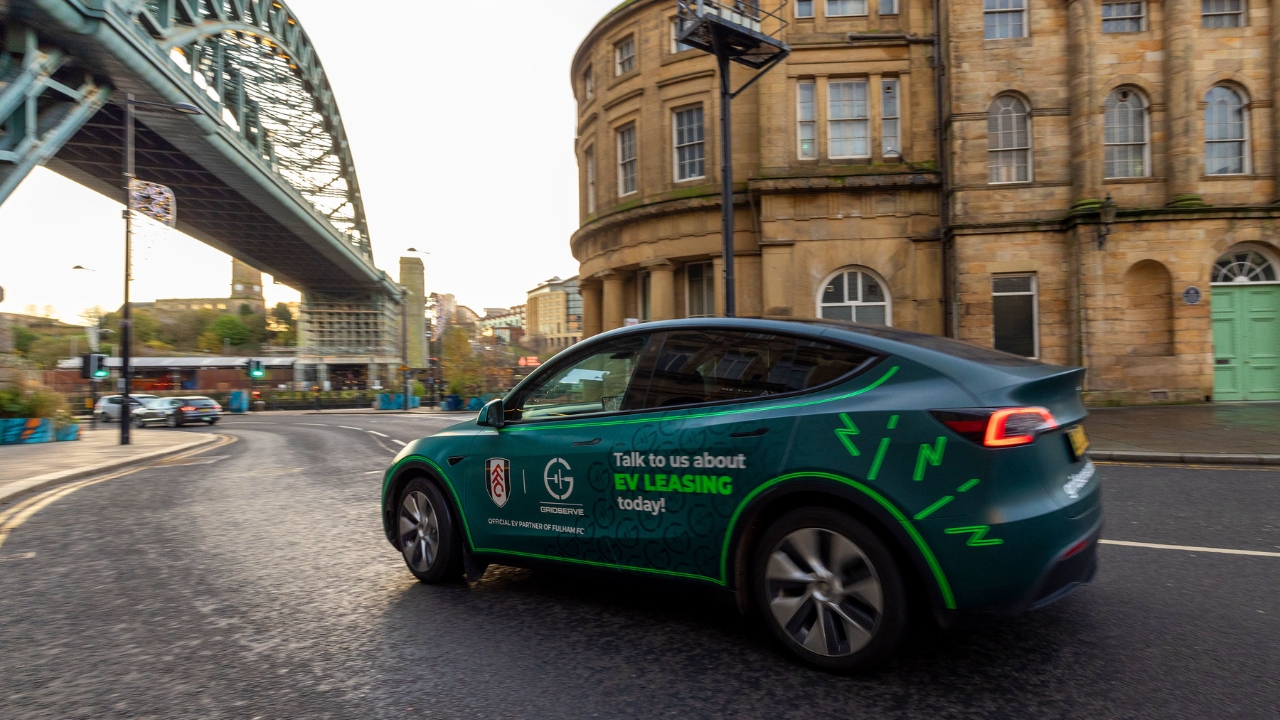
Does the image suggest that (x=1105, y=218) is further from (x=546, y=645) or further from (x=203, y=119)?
(x=203, y=119)

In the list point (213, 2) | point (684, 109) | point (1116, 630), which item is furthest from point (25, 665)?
point (213, 2)

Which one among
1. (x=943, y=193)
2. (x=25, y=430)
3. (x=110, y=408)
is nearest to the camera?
(x=943, y=193)

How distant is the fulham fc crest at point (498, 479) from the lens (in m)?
4.32

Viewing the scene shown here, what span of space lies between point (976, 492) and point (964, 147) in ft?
63.3

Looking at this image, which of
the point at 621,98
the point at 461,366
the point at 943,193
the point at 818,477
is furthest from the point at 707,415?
the point at 461,366

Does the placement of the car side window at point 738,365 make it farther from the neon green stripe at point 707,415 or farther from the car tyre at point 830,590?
the car tyre at point 830,590

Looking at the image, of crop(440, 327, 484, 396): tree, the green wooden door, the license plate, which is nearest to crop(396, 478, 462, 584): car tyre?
the license plate

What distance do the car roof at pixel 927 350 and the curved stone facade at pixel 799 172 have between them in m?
16.9

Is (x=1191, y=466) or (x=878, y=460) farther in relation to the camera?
(x=1191, y=466)

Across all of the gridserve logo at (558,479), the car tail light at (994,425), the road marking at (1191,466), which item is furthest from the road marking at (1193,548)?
the road marking at (1191,466)

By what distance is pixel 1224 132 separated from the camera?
19.1 metres

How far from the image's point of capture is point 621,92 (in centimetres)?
2530

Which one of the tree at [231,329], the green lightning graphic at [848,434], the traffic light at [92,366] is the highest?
the tree at [231,329]

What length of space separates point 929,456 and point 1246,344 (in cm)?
2078
